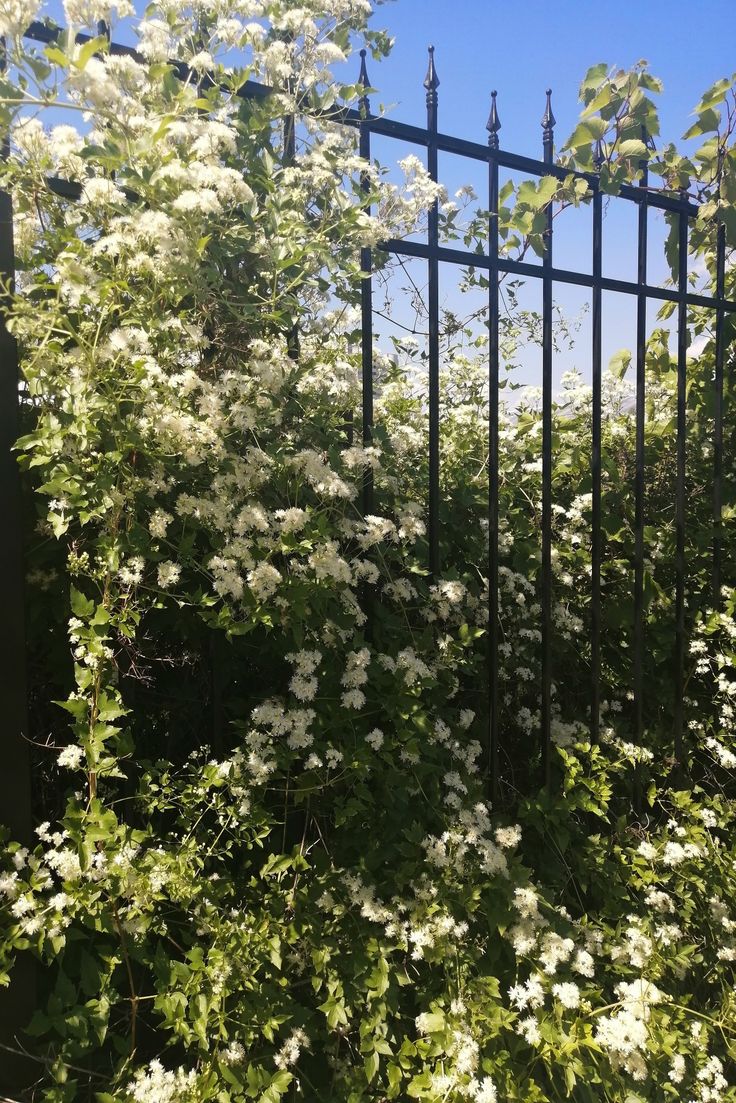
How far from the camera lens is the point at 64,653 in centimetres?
194

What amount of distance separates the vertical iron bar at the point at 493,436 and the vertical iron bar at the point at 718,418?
4.25 ft

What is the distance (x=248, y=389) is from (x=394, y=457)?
0.79 meters

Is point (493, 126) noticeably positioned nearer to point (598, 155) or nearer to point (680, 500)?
point (598, 155)

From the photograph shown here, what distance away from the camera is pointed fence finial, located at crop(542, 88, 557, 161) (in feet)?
8.44

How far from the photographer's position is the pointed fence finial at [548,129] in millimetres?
2572

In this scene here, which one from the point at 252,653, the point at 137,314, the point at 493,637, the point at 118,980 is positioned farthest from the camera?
the point at 493,637

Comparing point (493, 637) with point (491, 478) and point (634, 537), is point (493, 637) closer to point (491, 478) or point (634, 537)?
point (491, 478)

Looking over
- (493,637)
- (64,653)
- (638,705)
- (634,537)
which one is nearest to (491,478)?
(493,637)

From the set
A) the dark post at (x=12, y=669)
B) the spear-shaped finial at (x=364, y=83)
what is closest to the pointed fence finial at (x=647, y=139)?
the spear-shaped finial at (x=364, y=83)

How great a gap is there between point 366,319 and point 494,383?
47 cm

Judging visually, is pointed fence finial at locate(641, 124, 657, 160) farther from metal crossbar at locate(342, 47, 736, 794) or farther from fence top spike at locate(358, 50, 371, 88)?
fence top spike at locate(358, 50, 371, 88)

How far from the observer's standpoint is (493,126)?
247cm

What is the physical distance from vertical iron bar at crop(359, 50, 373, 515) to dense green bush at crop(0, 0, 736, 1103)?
0.12 feet

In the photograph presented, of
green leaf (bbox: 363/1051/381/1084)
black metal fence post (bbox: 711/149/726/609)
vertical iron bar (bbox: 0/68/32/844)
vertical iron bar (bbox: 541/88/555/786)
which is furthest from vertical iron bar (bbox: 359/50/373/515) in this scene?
black metal fence post (bbox: 711/149/726/609)
